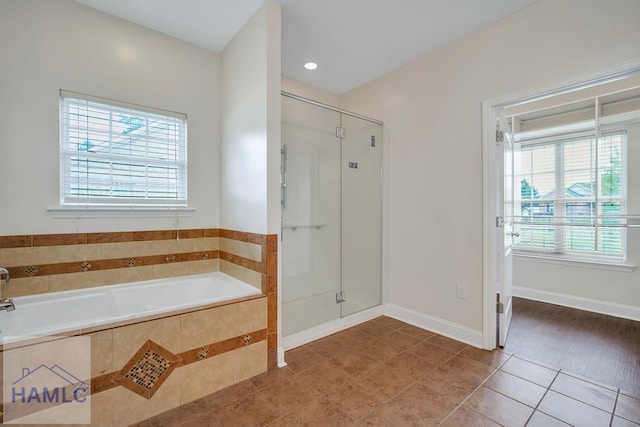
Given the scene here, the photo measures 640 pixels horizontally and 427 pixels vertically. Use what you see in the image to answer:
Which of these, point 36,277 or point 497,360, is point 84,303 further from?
point 497,360

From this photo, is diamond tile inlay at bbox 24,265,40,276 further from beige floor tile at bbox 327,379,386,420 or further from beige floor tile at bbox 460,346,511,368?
beige floor tile at bbox 460,346,511,368

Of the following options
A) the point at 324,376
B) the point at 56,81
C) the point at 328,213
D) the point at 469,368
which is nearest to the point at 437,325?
the point at 469,368

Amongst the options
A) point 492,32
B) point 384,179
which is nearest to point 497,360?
point 384,179

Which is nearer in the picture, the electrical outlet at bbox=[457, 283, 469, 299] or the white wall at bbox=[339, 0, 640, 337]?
the white wall at bbox=[339, 0, 640, 337]

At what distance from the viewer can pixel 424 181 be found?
2.80 metres

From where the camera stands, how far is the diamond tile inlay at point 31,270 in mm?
1967

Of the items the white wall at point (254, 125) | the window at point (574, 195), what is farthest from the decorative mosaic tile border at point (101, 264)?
the window at point (574, 195)

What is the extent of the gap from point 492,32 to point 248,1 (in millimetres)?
1957

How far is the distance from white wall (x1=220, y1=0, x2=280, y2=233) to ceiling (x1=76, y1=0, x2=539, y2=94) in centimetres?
19

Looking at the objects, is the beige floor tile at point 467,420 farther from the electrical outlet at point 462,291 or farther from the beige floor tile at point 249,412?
the electrical outlet at point 462,291

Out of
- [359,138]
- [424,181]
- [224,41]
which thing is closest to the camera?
[224,41]

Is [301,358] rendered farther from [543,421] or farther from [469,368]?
[543,421]

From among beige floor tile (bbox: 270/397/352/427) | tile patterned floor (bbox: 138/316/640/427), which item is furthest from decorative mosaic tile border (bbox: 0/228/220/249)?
beige floor tile (bbox: 270/397/352/427)

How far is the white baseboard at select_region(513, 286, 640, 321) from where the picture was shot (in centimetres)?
299
